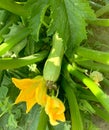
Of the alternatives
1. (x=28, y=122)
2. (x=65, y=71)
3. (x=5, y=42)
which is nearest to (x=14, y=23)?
(x=5, y=42)

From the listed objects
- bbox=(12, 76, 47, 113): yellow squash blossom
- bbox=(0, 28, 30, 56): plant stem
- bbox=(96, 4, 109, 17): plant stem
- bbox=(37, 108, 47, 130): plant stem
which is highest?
bbox=(0, 28, 30, 56): plant stem

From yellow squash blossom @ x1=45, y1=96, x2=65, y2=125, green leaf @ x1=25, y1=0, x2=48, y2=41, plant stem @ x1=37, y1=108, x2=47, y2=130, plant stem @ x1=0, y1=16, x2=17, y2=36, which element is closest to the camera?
green leaf @ x1=25, y1=0, x2=48, y2=41

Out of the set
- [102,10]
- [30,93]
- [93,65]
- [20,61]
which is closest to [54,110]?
[30,93]

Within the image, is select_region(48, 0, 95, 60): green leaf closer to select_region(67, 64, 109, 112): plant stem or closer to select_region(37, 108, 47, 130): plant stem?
select_region(67, 64, 109, 112): plant stem

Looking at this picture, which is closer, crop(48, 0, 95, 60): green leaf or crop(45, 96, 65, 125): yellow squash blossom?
crop(48, 0, 95, 60): green leaf

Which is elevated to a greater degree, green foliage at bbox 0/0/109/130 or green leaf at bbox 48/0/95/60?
green leaf at bbox 48/0/95/60

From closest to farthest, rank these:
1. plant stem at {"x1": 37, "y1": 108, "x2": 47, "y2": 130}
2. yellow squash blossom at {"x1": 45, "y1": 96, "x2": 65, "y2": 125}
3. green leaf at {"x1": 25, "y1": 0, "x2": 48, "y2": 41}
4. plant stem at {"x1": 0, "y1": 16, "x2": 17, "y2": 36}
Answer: green leaf at {"x1": 25, "y1": 0, "x2": 48, "y2": 41}
yellow squash blossom at {"x1": 45, "y1": 96, "x2": 65, "y2": 125}
plant stem at {"x1": 37, "y1": 108, "x2": 47, "y2": 130}
plant stem at {"x1": 0, "y1": 16, "x2": 17, "y2": 36}

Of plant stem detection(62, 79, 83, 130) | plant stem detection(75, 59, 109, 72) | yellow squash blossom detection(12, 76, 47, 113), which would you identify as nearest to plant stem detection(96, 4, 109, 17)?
plant stem detection(75, 59, 109, 72)

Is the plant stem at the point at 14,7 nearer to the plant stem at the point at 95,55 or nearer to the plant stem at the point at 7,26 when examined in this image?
the plant stem at the point at 7,26
